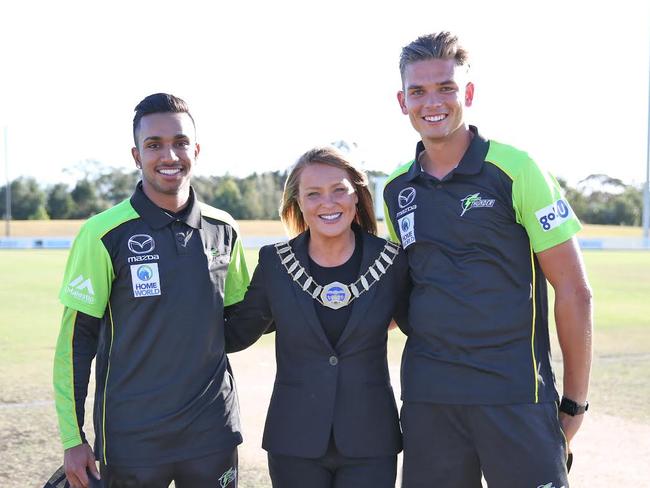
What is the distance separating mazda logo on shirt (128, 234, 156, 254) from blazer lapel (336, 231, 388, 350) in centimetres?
87

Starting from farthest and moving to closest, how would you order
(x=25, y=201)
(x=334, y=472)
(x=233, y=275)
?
(x=25, y=201)
(x=233, y=275)
(x=334, y=472)

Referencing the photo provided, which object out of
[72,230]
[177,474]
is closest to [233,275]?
[177,474]

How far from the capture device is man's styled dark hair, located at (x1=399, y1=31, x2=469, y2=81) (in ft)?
11.6

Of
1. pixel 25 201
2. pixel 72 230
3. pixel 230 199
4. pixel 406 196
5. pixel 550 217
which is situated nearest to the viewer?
pixel 550 217

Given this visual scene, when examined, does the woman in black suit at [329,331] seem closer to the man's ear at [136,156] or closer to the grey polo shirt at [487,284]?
the grey polo shirt at [487,284]

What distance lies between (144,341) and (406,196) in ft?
4.19

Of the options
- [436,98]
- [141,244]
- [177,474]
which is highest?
[436,98]

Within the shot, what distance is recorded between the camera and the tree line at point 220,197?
64.3m

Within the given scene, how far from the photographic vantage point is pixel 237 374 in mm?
8570

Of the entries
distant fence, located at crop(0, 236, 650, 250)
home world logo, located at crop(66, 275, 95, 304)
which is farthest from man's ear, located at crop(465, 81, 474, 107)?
distant fence, located at crop(0, 236, 650, 250)

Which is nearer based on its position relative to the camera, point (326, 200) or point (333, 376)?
point (333, 376)

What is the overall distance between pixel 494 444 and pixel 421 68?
1.60 m

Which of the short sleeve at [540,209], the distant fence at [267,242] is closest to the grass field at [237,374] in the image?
the short sleeve at [540,209]

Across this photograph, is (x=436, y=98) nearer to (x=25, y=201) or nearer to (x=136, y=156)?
(x=136, y=156)
